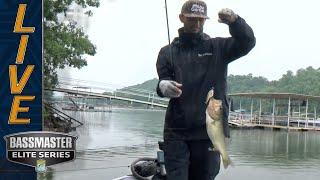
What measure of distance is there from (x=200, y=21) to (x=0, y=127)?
5.24 feet

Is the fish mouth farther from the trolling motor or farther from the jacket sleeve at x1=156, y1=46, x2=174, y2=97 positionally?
the trolling motor

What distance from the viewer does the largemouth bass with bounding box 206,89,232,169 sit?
345 centimetres

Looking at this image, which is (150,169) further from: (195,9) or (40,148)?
(195,9)

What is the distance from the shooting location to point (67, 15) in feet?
80.2

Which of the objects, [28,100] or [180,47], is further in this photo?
[28,100]

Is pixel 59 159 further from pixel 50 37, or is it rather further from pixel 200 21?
pixel 50 37

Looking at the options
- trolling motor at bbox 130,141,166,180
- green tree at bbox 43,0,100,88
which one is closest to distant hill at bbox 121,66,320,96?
green tree at bbox 43,0,100,88

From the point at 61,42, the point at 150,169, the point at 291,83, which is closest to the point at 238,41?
the point at 150,169

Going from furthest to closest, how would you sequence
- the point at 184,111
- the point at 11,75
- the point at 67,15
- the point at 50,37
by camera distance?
the point at 67,15
the point at 50,37
the point at 11,75
the point at 184,111

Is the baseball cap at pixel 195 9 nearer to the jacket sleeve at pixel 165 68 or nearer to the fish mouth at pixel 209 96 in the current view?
the jacket sleeve at pixel 165 68

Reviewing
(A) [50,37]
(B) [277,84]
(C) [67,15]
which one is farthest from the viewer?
(B) [277,84]

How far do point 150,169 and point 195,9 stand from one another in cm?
133

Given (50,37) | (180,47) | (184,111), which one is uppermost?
(50,37)

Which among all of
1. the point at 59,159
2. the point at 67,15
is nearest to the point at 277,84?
the point at 67,15
